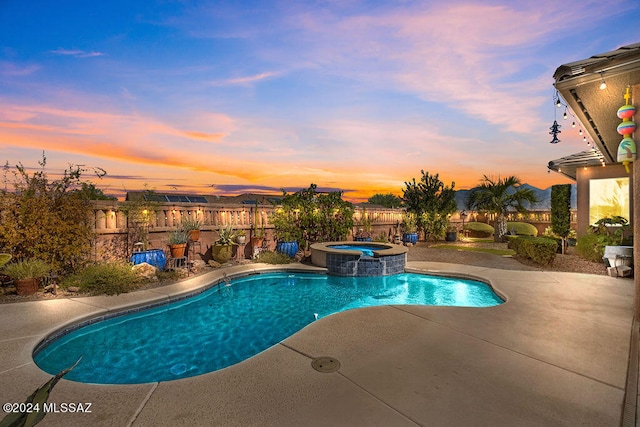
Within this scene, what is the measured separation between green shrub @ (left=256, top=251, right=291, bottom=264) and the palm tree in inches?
472

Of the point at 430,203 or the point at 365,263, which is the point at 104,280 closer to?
the point at 365,263

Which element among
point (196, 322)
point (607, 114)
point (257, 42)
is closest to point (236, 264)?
point (196, 322)

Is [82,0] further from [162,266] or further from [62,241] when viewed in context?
[162,266]

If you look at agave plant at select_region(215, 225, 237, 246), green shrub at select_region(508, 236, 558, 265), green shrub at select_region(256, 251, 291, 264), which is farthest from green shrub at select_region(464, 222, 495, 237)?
agave plant at select_region(215, 225, 237, 246)

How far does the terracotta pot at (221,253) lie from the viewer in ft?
31.0

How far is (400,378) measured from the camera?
271 cm

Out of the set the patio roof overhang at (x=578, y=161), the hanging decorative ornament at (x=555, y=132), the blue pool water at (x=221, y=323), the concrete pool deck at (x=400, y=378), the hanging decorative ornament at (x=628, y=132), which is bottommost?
the blue pool water at (x=221, y=323)

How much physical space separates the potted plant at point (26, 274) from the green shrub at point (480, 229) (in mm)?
20205

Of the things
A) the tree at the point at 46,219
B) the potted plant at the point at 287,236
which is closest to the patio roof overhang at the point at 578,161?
the potted plant at the point at 287,236

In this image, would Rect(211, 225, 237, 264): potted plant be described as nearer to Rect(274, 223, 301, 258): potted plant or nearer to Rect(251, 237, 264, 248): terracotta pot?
Rect(251, 237, 264, 248): terracotta pot

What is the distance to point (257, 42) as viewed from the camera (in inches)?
365

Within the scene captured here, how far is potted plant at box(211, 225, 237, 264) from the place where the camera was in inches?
373

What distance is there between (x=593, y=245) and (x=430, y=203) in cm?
860

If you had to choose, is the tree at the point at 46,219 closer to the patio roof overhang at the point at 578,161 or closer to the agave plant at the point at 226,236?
the agave plant at the point at 226,236
